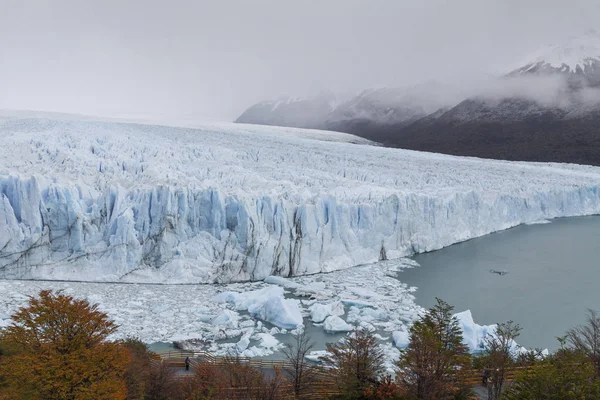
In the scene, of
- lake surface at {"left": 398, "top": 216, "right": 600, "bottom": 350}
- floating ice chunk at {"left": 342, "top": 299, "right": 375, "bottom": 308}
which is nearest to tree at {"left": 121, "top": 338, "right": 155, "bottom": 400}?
floating ice chunk at {"left": 342, "top": 299, "right": 375, "bottom": 308}

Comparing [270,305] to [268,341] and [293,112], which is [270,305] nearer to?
[268,341]

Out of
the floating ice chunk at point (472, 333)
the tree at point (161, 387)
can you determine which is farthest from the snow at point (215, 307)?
the tree at point (161, 387)

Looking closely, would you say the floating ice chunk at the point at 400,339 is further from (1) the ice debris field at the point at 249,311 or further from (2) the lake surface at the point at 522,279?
(2) the lake surface at the point at 522,279

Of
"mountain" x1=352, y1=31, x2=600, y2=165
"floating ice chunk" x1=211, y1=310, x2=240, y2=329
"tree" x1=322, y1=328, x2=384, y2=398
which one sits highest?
"mountain" x1=352, y1=31, x2=600, y2=165

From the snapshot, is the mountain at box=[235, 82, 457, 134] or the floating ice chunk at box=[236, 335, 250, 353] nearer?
the floating ice chunk at box=[236, 335, 250, 353]

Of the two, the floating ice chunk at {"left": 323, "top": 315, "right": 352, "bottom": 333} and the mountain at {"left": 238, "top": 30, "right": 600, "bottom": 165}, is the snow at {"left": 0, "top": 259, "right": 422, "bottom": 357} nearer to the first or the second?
the floating ice chunk at {"left": 323, "top": 315, "right": 352, "bottom": 333}

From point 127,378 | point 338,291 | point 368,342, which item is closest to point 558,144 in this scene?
point 338,291
